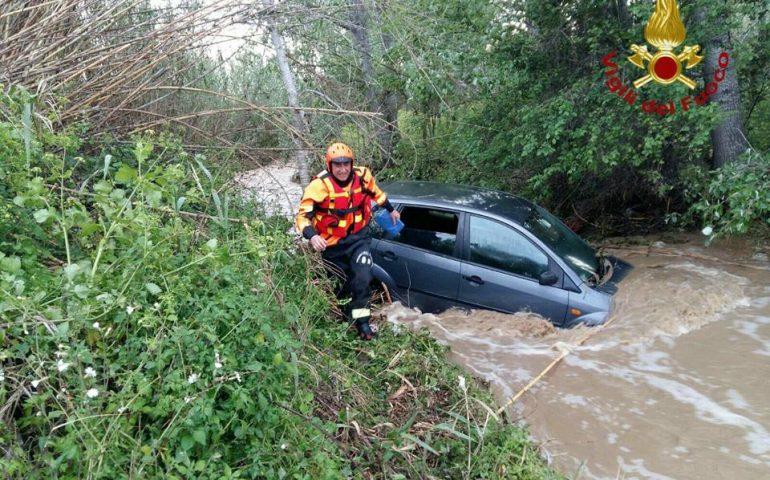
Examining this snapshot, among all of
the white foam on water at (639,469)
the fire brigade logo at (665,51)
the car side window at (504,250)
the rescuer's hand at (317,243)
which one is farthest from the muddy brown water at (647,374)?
the fire brigade logo at (665,51)

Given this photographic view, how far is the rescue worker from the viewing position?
4.54 meters

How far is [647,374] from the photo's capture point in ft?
14.1

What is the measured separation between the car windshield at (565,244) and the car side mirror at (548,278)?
0.23 meters

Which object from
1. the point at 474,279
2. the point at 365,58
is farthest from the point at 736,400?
the point at 365,58

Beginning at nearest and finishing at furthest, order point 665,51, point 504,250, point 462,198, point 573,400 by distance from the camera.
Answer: point 573,400
point 504,250
point 462,198
point 665,51

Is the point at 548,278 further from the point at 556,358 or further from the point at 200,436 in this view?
the point at 200,436

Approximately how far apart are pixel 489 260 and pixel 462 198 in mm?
759

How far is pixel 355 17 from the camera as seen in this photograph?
742cm

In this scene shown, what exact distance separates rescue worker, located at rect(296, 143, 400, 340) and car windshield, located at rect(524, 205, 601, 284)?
59.9 inches

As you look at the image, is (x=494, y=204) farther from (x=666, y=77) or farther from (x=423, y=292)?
(x=666, y=77)

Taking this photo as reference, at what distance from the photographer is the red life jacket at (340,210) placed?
4613 mm

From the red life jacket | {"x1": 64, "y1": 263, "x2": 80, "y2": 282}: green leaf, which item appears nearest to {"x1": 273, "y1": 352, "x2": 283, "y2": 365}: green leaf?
{"x1": 64, "y1": 263, "x2": 80, "y2": 282}: green leaf

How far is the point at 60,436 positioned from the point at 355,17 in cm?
668

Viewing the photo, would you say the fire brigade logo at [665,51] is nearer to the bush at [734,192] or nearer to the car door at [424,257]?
the bush at [734,192]
